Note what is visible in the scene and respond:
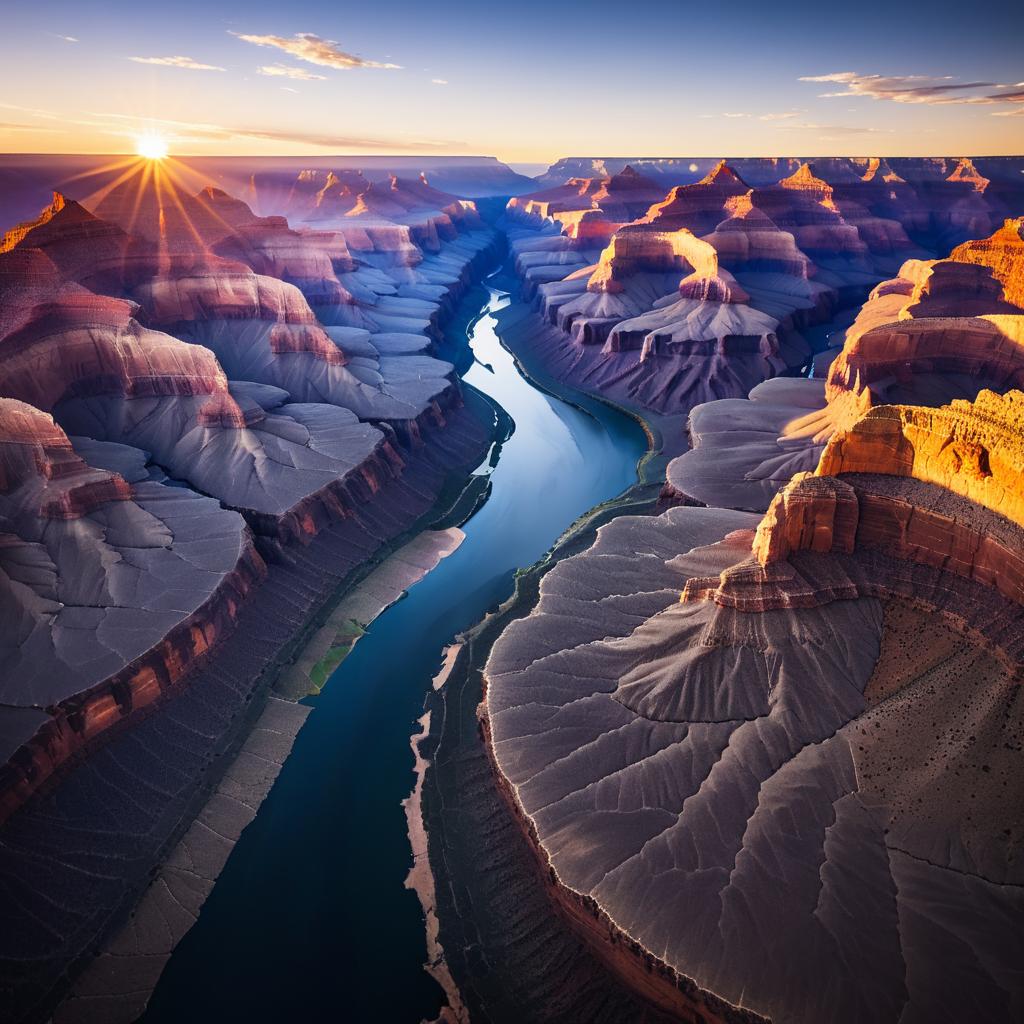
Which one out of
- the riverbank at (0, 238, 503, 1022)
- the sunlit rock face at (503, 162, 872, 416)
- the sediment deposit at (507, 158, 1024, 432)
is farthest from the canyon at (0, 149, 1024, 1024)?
the sediment deposit at (507, 158, 1024, 432)

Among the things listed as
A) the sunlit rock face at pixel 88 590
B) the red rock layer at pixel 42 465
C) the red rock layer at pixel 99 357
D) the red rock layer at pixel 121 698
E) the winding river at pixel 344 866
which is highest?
the red rock layer at pixel 99 357

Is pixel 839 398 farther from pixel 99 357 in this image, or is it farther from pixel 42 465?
pixel 99 357

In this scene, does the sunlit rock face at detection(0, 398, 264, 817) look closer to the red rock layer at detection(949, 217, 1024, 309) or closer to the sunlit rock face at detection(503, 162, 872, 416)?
the sunlit rock face at detection(503, 162, 872, 416)

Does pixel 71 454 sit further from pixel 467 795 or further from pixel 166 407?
pixel 467 795

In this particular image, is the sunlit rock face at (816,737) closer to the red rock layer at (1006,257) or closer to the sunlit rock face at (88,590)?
the sunlit rock face at (88,590)

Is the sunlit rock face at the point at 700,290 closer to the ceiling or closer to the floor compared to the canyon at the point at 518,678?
closer to the ceiling

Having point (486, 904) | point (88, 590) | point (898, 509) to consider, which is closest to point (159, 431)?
point (88, 590)

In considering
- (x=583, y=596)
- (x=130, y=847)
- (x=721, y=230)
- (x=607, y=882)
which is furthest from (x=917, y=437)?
(x=721, y=230)

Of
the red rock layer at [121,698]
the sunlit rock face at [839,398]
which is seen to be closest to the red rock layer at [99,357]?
the red rock layer at [121,698]
